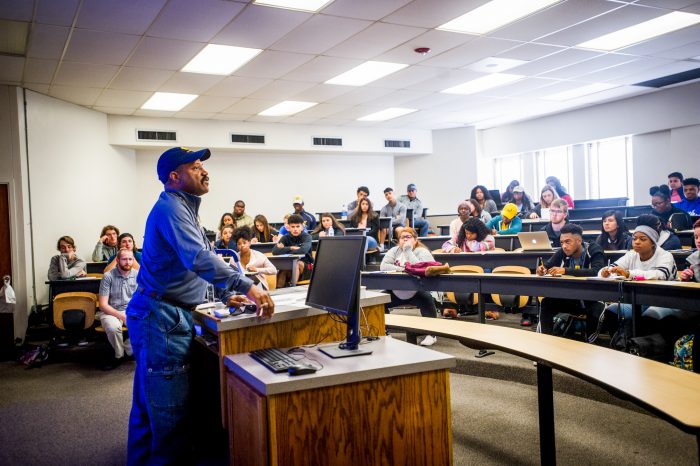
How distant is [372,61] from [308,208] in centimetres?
608

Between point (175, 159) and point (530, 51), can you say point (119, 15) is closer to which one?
point (175, 159)

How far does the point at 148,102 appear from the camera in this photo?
9117 mm

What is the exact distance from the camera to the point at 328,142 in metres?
12.3

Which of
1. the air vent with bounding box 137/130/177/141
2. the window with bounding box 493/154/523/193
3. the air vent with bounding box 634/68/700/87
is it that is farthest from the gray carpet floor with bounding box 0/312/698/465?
the window with bounding box 493/154/523/193

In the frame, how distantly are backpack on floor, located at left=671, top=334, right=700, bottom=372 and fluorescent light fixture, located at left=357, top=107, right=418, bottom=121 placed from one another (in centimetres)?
763

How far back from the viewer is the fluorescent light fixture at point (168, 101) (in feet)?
28.7

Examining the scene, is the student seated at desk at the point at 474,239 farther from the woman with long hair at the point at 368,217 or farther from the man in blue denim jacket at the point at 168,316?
the man in blue denim jacket at the point at 168,316

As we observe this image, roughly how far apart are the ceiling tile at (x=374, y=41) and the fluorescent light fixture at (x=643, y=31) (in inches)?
93.2

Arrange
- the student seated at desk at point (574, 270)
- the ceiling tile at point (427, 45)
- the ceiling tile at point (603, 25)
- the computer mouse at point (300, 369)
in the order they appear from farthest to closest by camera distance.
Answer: the ceiling tile at point (427, 45) → the ceiling tile at point (603, 25) → the student seated at desk at point (574, 270) → the computer mouse at point (300, 369)

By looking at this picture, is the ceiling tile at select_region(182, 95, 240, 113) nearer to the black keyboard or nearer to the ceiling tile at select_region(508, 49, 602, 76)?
the ceiling tile at select_region(508, 49, 602, 76)

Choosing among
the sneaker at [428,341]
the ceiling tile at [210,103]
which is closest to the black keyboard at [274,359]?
the sneaker at [428,341]

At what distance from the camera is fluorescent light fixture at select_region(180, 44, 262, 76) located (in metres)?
6.55

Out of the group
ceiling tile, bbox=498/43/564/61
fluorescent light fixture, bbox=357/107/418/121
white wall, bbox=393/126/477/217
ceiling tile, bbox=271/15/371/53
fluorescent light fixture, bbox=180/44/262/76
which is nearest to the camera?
ceiling tile, bbox=271/15/371/53

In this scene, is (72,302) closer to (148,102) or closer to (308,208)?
(148,102)
